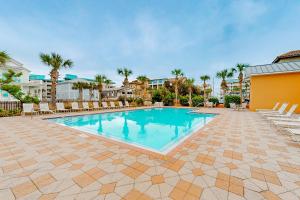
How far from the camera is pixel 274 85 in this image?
12.2 meters

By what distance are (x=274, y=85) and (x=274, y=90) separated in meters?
0.44

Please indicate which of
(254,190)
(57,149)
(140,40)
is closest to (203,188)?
(254,190)

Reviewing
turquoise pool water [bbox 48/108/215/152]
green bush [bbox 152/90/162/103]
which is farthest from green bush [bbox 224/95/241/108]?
turquoise pool water [bbox 48/108/215/152]

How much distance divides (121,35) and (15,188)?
48.5 ft

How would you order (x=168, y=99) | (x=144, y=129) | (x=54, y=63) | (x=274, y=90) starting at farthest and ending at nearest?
(x=168, y=99) < (x=54, y=63) < (x=274, y=90) < (x=144, y=129)

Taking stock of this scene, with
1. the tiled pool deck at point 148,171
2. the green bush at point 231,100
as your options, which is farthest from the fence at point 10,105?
the green bush at point 231,100

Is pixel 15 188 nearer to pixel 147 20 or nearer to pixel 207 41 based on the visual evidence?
pixel 147 20

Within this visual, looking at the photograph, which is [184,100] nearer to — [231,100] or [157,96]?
[157,96]

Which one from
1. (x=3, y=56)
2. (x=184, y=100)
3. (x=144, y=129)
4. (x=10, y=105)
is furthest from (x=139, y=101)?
(x=3, y=56)

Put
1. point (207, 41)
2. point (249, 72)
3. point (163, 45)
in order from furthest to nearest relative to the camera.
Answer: point (163, 45)
point (207, 41)
point (249, 72)

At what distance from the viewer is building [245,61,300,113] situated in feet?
37.8

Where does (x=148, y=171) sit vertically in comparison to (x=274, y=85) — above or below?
below

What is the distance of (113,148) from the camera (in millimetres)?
4004

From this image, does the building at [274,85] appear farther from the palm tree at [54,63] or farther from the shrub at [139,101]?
the palm tree at [54,63]
